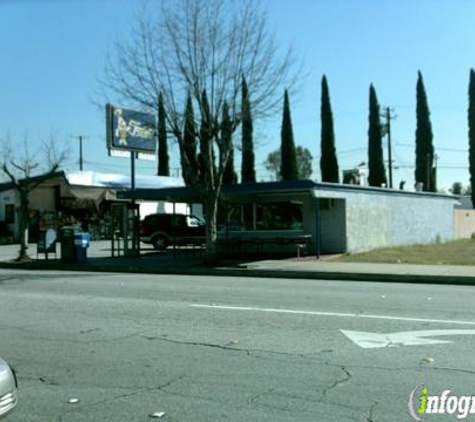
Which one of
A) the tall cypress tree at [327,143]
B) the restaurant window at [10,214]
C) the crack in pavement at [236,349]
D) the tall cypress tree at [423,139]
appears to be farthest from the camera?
the tall cypress tree at [423,139]

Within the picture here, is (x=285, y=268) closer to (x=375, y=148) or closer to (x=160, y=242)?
(x=160, y=242)

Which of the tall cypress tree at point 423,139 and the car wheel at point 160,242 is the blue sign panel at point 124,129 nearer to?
the car wheel at point 160,242

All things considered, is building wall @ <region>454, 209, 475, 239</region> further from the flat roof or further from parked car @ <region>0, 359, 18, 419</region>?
parked car @ <region>0, 359, 18, 419</region>

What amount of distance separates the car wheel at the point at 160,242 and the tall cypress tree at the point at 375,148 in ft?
101

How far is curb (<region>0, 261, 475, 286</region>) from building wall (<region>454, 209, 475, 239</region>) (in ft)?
76.5

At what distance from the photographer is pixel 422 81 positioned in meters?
59.6

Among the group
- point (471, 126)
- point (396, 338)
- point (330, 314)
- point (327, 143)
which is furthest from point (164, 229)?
point (471, 126)

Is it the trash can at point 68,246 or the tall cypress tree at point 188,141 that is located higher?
the tall cypress tree at point 188,141

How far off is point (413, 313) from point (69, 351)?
5541 mm

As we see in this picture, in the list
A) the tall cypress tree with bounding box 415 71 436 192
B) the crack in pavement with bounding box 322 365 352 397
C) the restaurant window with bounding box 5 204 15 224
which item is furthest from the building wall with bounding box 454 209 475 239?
the crack in pavement with bounding box 322 365 352 397

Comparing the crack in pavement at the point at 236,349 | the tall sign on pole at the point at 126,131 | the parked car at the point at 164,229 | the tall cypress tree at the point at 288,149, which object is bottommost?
the crack in pavement at the point at 236,349

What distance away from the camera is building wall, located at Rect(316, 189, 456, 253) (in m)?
25.7

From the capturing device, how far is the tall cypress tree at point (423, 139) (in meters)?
59.3

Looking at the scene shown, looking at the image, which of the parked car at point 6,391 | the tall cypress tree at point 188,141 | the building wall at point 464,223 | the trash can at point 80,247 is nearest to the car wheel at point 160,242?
the trash can at point 80,247
